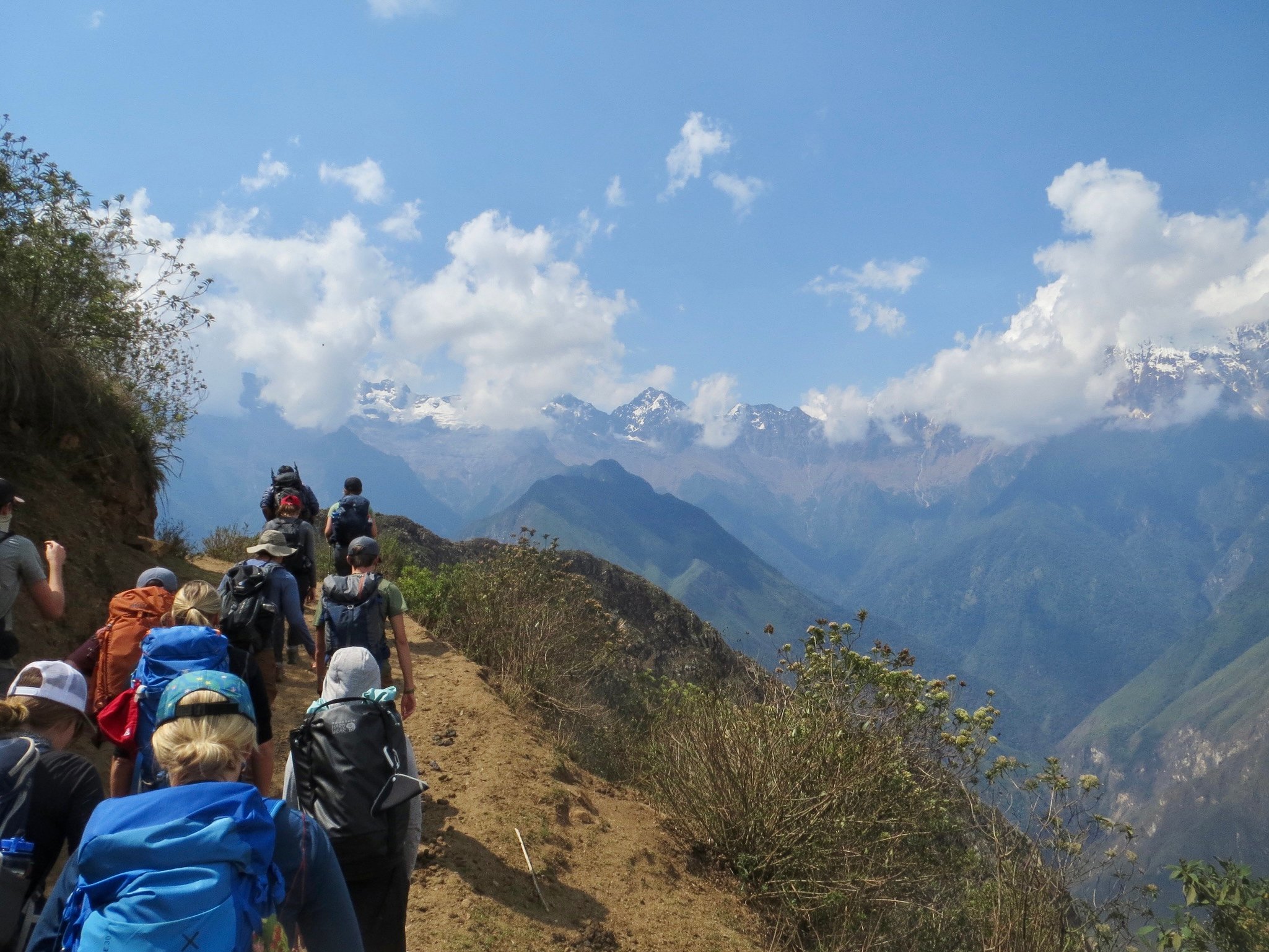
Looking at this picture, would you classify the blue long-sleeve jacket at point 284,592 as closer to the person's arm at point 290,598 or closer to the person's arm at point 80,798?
the person's arm at point 290,598

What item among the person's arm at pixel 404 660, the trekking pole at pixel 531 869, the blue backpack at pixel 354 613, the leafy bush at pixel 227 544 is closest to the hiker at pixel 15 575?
the blue backpack at pixel 354 613

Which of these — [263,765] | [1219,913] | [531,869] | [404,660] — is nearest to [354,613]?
[404,660]

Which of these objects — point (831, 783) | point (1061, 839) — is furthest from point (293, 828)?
point (1061, 839)

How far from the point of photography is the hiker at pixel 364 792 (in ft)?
9.48

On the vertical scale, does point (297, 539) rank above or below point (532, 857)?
above

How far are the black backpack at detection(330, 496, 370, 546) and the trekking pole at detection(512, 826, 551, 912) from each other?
367 centimetres

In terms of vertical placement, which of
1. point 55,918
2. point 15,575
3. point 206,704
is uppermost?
point 15,575

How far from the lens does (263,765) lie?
382cm

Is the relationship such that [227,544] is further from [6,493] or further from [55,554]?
[6,493]

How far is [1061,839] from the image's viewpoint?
5012 millimetres

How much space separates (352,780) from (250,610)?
7.52ft

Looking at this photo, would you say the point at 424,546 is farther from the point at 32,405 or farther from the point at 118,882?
the point at 118,882

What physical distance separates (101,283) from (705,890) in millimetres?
11228

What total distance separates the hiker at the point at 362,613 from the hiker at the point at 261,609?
21 cm
